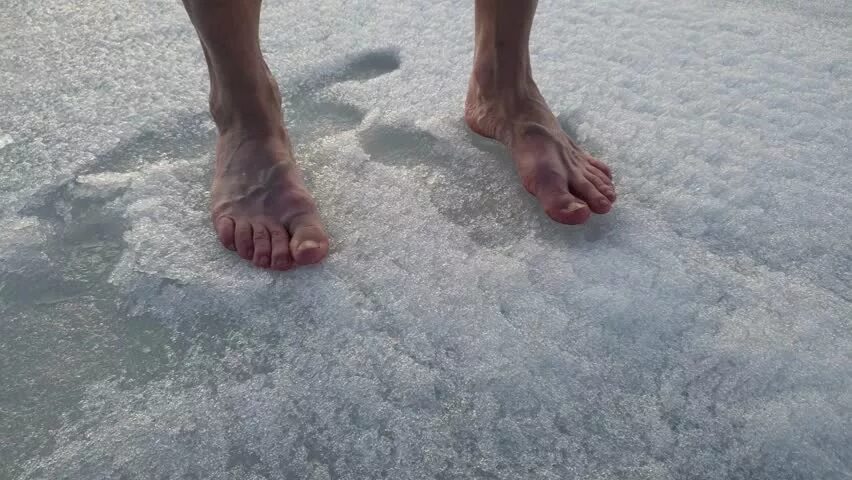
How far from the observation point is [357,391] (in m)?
0.95

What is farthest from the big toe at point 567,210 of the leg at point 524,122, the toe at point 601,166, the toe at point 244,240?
the toe at point 244,240

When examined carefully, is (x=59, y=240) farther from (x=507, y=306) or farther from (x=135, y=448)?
(x=507, y=306)

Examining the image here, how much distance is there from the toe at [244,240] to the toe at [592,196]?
1.92ft

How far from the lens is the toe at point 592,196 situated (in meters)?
1.24

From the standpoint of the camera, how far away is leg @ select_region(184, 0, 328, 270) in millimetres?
1151

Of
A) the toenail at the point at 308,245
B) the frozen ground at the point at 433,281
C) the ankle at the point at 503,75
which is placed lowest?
the frozen ground at the point at 433,281

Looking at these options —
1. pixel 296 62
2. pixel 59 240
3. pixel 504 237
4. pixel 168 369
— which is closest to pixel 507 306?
pixel 504 237

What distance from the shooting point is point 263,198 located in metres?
1.24

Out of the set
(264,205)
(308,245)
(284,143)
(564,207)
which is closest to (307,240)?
(308,245)

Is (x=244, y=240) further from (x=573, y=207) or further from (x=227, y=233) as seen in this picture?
(x=573, y=207)

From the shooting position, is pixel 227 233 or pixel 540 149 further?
pixel 540 149

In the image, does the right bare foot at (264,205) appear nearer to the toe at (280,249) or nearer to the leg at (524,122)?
the toe at (280,249)

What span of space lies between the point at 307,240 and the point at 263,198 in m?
0.15

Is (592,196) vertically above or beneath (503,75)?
beneath
